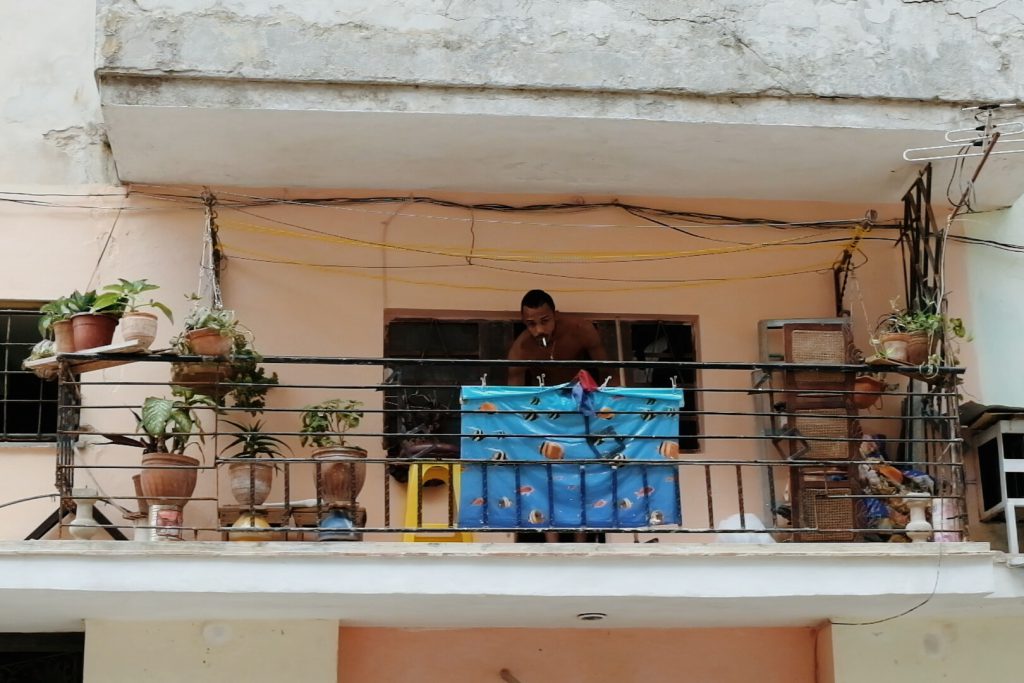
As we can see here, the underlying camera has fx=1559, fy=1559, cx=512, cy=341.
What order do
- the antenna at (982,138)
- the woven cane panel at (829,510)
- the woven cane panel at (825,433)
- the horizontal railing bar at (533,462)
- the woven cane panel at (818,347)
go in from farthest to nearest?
the woven cane panel at (818,347) → the woven cane panel at (825,433) → the woven cane panel at (829,510) → the antenna at (982,138) → the horizontal railing bar at (533,462)

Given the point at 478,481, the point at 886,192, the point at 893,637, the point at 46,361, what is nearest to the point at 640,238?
the point at 886,192

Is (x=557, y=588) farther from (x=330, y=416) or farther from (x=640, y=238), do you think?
(x=640, y=238)

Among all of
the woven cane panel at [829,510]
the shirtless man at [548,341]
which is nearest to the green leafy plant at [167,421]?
the shirtless man at [548,341]

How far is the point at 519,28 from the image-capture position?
9.84 meters

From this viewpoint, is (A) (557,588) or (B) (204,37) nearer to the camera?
(A) (557,588)

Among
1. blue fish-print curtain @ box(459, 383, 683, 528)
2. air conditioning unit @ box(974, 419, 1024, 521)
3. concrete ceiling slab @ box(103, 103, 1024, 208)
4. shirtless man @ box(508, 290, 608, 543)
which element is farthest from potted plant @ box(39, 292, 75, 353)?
air conditioning unit @ box(974, 419, 1024, 521)

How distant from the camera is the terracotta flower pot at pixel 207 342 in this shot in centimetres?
939

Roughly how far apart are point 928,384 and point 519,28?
Answer: 3.52 metres

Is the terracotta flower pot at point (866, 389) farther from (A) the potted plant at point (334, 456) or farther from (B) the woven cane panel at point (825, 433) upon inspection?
(A) the potted plant at point (334, 456)

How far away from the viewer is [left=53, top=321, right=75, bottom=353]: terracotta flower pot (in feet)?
31.0

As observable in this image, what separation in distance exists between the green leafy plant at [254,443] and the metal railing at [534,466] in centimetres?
8

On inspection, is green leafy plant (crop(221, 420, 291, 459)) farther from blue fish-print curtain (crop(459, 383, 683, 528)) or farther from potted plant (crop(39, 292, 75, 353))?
blue fish-print curtain (crop(459, 383, 683, 528))

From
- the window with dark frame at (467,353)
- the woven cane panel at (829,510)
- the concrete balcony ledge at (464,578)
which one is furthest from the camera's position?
the window with dark frame at (467,353)

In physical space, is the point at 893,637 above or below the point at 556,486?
below
